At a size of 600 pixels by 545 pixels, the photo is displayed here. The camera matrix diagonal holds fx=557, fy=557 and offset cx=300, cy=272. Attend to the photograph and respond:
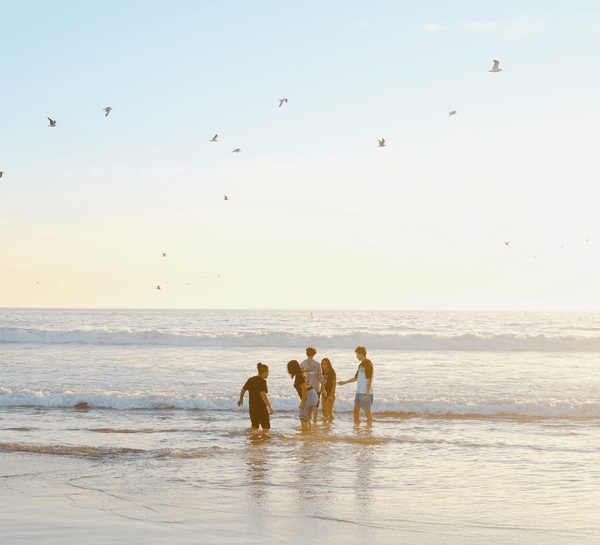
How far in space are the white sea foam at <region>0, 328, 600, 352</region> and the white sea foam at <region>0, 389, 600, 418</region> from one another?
18741 millimetres

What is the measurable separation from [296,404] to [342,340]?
73.8 ft

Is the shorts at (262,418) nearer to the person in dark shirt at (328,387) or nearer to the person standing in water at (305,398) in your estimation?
the person standing in water at (305,398)

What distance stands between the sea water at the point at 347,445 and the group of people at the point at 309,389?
45 centimetres

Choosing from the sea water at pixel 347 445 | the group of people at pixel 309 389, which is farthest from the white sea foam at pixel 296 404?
the group of people at pixel 309 389

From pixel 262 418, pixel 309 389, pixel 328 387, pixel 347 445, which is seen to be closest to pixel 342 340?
pixel 328 387

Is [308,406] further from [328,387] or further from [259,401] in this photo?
[328,387]

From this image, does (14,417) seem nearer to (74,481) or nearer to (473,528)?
(74,481)

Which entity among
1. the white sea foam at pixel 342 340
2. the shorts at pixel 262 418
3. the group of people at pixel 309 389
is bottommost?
the white sea foam at pixel 342 340

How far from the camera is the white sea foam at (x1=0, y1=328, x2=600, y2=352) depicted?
35219 millimetres

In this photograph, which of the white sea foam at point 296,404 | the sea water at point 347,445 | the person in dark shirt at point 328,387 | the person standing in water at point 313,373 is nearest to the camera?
the sea water at point 347,445

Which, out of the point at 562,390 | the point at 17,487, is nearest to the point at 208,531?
the point at 17,487

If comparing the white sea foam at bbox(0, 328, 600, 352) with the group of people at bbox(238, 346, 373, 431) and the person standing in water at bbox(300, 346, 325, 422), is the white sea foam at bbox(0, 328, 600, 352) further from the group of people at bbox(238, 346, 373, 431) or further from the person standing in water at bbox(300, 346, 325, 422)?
the person standing in water at bbox(300, 346, 325, 422)

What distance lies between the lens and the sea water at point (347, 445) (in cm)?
659

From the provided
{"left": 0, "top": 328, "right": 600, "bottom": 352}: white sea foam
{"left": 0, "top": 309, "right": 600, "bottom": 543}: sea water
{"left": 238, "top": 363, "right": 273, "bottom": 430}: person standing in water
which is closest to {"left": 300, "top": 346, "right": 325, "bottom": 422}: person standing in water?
{"left": 0, "top": 309, "right": 600, "bottom": 543}: sea water
